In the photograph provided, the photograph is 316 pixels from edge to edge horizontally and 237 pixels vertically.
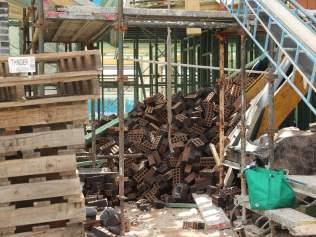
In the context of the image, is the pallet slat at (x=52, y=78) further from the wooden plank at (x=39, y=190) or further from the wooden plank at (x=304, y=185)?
the wooden plank at (x=304, y=185)

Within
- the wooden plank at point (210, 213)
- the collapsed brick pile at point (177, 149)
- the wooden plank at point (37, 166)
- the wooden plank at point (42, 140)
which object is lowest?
the wooden plank at point (210, 213)

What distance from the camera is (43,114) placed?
22.0 ft

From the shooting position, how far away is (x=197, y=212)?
457 inches

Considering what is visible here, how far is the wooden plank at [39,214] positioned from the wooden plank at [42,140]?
28.6 inches

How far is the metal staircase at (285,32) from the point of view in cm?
757

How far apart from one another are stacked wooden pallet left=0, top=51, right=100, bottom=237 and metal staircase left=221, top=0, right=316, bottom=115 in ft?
9.43

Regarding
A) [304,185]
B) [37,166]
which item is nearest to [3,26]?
[37,166]

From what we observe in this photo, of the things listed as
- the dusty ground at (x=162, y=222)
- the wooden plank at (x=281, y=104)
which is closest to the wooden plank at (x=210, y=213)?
the dusty ground at (x=162, y=222)

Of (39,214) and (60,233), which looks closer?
(39,214)

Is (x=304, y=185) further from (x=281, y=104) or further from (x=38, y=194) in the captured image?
(x=281, y=104)

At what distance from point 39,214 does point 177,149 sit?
6895mm

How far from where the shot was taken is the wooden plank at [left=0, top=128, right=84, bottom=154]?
21.6ft

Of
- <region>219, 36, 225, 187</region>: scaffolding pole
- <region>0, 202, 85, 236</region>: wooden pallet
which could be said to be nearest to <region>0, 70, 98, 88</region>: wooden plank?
<region>0, 202, 85, 236</region>: wooden pallet

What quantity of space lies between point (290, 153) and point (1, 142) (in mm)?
5269
